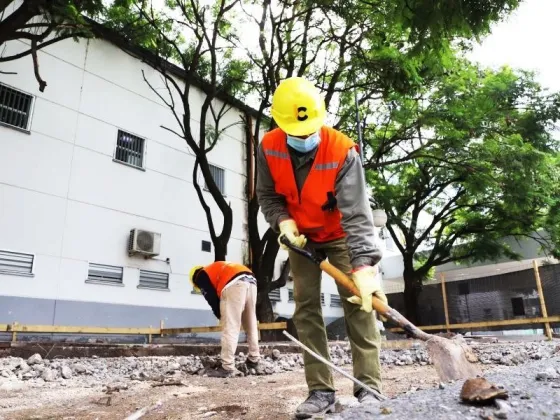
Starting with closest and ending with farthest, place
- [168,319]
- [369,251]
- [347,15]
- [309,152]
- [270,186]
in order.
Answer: [369,251], [309,152], [270,186], [347,15], [168,319]

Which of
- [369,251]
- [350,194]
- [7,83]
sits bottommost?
[369,251]

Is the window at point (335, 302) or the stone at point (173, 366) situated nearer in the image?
the stone at point (173, 366)

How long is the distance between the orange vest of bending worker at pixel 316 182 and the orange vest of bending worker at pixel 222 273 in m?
2.28

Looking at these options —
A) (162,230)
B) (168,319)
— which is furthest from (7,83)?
(168,319)

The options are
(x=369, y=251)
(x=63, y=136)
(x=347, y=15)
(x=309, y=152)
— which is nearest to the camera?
(x=369, y=251)

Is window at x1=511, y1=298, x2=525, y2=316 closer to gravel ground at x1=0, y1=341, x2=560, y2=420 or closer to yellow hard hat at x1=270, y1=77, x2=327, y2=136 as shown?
gravel ground at x1=0, y1=341, x2=560, y2=420

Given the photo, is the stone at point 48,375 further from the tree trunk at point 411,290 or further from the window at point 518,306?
the tree trunk at point 411,290

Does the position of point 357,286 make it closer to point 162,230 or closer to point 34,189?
point 34,189

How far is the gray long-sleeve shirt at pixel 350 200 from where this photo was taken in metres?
2.33

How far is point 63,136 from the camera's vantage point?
10.3 metres

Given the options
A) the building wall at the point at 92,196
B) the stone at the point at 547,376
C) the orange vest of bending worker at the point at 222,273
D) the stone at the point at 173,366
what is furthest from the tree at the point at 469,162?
the stone at the point at 547,376

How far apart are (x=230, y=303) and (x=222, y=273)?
37cm


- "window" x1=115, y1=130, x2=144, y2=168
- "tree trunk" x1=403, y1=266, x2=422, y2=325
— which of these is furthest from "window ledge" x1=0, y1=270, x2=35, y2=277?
"tree trunk" x1=403, y1=266, x2=422, y2=325

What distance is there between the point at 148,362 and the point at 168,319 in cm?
674
